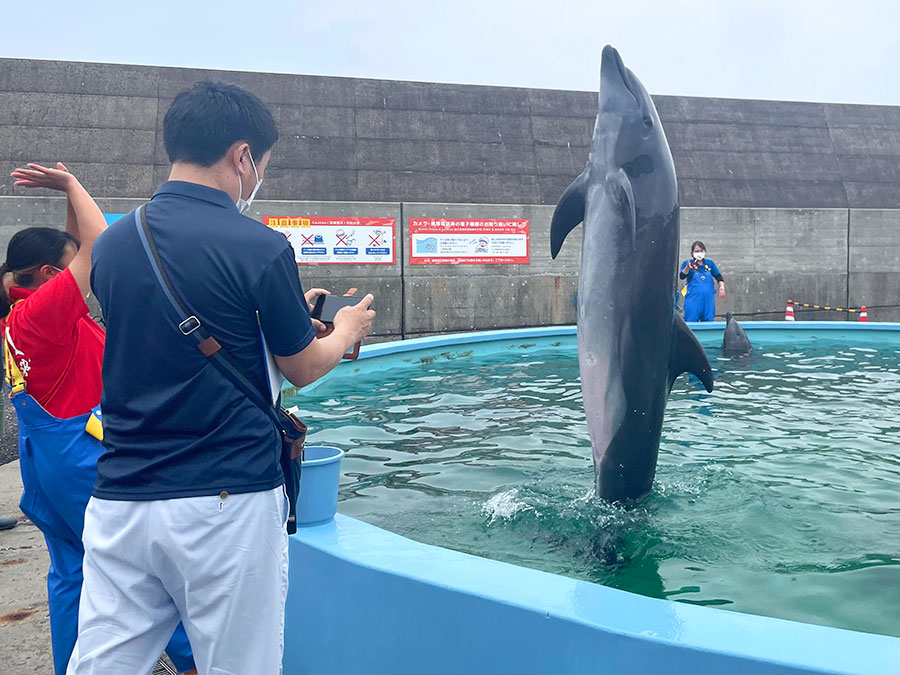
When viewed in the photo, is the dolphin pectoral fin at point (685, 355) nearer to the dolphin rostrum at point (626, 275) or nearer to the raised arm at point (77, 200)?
the dolphin rostrum at point (626, 275)

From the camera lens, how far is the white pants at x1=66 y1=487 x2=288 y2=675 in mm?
1898

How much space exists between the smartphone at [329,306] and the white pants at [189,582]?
622mm

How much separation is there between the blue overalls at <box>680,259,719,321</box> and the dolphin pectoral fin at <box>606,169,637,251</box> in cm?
1133

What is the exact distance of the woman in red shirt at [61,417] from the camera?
2816 mm

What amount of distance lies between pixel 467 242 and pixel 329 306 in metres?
14.2

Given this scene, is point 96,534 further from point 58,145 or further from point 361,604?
point 58,145

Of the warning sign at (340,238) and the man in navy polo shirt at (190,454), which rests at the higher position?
the warning sign at (340,238)

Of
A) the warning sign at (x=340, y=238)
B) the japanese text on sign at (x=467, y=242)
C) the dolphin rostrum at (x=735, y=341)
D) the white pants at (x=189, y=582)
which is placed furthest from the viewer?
the japanese text on sign at (x=467, y=242)

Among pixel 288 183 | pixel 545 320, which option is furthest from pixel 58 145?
pixel 545 320

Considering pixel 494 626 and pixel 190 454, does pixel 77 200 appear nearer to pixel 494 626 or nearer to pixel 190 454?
pixel 190 454

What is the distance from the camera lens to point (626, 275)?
3898mm

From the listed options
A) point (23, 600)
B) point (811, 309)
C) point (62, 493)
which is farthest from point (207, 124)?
point (811, 309)

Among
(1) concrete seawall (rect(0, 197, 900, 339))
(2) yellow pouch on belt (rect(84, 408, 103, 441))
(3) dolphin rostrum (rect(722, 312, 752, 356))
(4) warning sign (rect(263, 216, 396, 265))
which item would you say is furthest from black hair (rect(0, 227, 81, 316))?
(4) warning sign (rect(263, 216, 396, 265))

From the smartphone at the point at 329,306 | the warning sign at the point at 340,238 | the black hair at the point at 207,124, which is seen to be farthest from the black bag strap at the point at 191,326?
the warning sign at the point at 340,238
